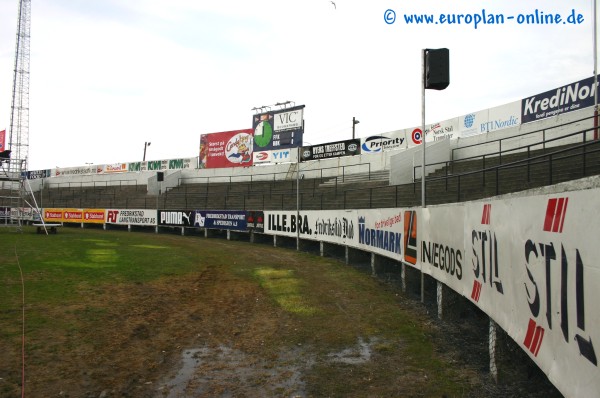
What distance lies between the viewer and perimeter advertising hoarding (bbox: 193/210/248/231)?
2916cm

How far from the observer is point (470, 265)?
280 inches

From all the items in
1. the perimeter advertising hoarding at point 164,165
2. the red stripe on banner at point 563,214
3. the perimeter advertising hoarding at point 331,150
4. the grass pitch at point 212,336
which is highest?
the perimeter advertising hoarding at point 164,165

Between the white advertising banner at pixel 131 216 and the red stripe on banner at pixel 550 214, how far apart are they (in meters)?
35.1

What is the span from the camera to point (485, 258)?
244 inches

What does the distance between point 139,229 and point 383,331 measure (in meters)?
33.6

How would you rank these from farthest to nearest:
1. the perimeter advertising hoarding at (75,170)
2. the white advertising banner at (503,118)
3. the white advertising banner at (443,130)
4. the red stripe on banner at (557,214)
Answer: the perimeter advertising hoarding at (75,170) → the white advertising banner at (443,130) → the white advertising banner at (503,118) → the red stripe on banner at (557,214)

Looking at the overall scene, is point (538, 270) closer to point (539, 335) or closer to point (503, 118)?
point (539, 335)

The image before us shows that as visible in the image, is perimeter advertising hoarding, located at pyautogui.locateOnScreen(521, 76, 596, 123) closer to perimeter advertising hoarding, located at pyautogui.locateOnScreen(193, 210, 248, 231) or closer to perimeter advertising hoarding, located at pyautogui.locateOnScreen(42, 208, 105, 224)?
perimeter advertising hoarding, located at pyautogui.locateOnScreen(193, 210, 248, 231)

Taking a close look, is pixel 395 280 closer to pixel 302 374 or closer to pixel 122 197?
pixel 302 374

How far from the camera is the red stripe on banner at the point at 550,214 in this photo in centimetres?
384

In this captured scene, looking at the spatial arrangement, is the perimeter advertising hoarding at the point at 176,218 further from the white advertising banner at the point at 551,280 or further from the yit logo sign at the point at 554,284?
the yit logo sign at the point at 554,284

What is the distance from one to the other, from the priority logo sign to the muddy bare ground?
2.79 metres

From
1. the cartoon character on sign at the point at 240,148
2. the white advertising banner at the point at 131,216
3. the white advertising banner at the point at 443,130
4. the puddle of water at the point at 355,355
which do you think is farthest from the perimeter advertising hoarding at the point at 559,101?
the white advertising banner at the point at 131,216

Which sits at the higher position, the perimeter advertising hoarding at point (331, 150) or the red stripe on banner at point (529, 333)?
the perimeter advertising hoarding at point (331, 150)
